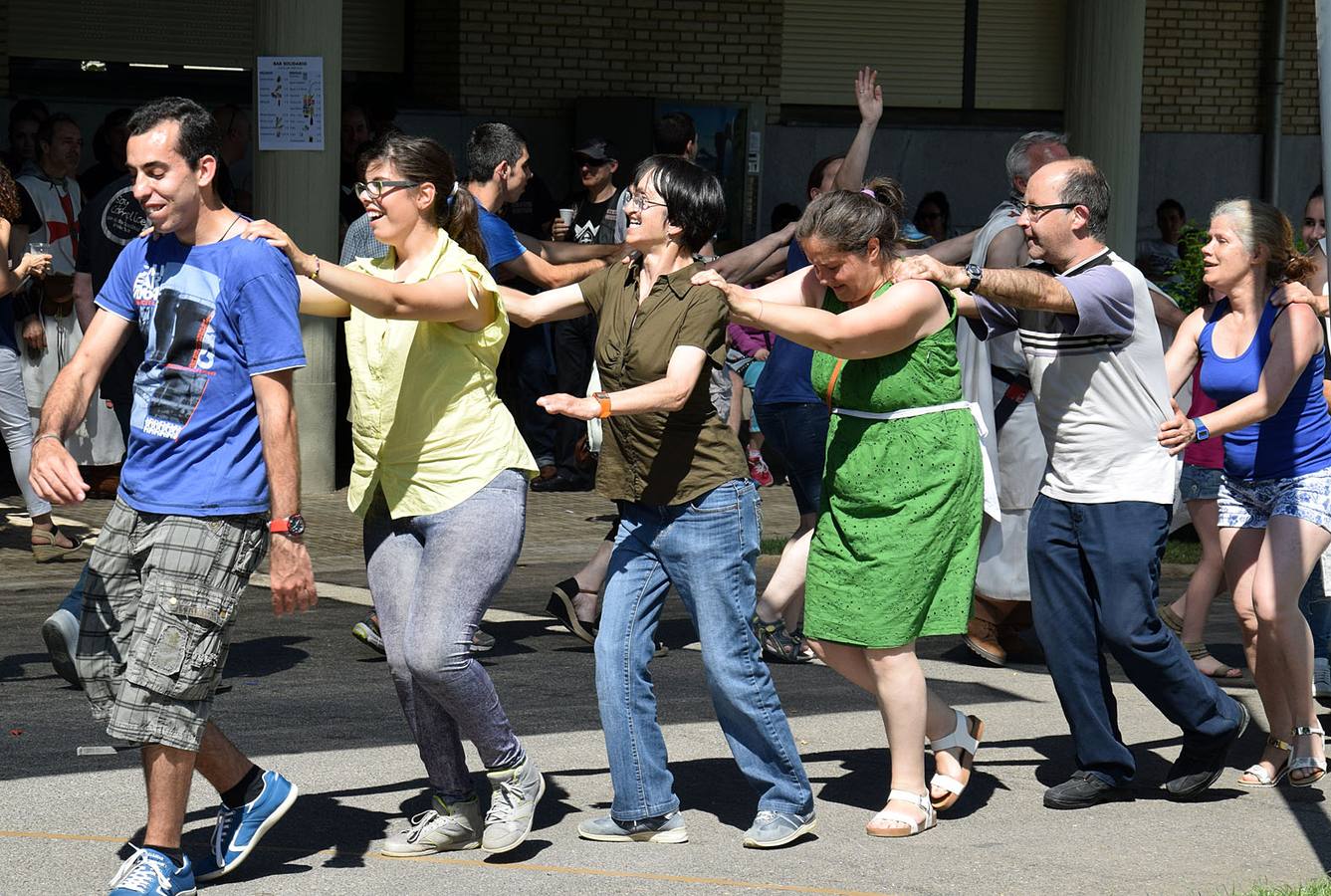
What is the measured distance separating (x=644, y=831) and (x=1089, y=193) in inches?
86.6

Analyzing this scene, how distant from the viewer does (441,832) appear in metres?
5.24

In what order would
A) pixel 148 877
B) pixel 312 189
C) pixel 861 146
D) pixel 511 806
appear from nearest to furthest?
pixel 148 877 < pixel 511 806 < pixel 861 146 < pixel 312 189

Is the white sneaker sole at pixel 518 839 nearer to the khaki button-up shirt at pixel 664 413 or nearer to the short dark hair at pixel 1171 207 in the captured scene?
the khaki button-up shirt at pixel 664 413

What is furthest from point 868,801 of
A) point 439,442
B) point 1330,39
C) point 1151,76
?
point 1151,76

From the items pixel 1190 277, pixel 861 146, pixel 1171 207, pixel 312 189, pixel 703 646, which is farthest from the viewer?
pixel 1171 207

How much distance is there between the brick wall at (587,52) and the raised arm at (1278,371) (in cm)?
965

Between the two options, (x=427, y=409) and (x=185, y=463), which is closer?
(x=185, y=463)

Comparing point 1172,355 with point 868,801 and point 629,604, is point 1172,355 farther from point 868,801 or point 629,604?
point 629,604

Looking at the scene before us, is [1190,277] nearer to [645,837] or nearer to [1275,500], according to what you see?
[1275,500]

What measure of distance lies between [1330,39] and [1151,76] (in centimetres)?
1452

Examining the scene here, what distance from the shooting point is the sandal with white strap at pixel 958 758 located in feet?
18.8

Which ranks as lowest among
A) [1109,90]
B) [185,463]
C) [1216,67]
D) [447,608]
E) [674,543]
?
[447,608]

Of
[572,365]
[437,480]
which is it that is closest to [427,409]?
[437,480]

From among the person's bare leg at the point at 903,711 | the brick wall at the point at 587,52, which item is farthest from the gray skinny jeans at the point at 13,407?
the brick wall at the point at 587,52
